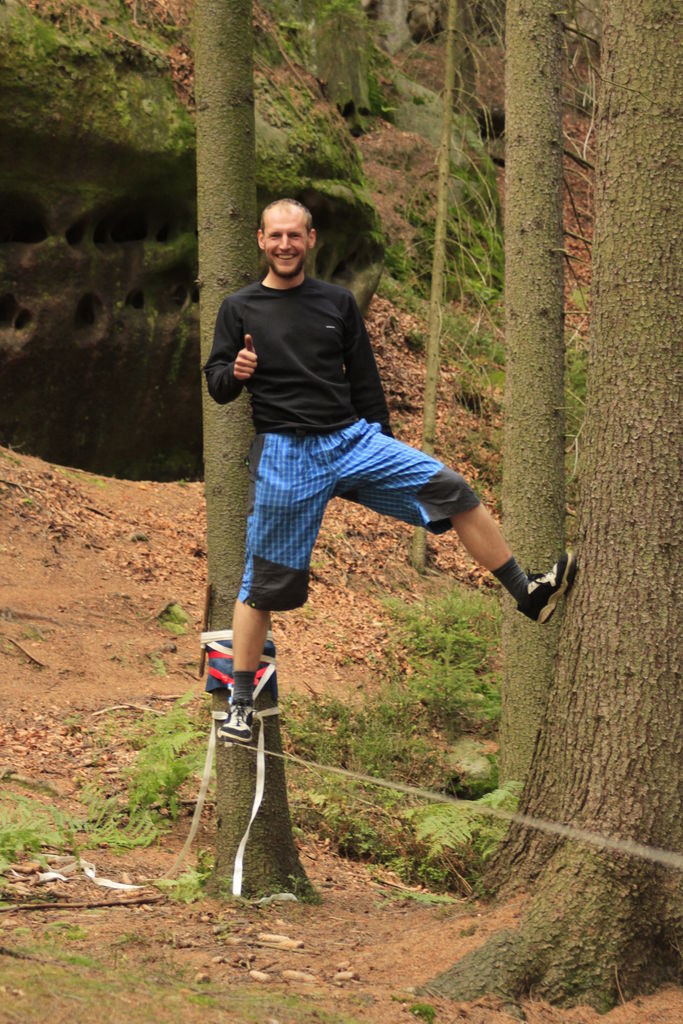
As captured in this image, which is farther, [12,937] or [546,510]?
[546,510]

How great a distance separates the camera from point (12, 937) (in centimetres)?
438

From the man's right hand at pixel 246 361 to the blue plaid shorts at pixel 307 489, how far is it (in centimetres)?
35

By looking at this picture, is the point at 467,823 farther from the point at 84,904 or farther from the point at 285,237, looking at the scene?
the point at 285,237

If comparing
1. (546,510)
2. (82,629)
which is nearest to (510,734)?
(546,510)

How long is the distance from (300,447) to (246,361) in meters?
0.48

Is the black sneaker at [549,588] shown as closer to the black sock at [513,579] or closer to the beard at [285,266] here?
the black sock at [513,579]

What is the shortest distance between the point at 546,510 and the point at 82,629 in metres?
4.21

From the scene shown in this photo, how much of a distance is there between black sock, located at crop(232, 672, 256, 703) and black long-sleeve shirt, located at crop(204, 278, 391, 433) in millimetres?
1126

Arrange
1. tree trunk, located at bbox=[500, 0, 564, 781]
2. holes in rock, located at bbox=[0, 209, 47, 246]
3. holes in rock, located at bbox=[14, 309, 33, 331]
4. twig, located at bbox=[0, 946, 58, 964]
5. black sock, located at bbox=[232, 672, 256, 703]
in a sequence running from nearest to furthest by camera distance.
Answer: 1. twig, located at bbox=[0, 946, 58, 964]
2. black sock, located at bbox=[232, 672, 256, 703]
3. tree trunk, located at bbox=[500, 0, 564, 781]
4. holes in rock, located at bbox=[0, 209, 47, 246]
5. holes in rock, located at bbox=[14, 309, 33, 331]

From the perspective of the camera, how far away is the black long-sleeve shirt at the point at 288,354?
4.83 meters

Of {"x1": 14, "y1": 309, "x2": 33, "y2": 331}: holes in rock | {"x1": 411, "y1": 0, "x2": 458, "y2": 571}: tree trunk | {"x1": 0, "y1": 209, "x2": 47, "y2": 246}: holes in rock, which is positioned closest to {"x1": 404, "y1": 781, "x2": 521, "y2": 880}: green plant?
{"x1": 411, "y1": 0, "x2": 458, "y2": 571}: tree trunk

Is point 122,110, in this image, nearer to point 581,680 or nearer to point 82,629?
point 82,629

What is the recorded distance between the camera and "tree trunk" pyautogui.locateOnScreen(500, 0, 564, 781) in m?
7.47

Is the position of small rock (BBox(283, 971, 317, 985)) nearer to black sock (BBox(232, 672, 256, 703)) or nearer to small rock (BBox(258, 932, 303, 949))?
small rock (BBox(258, 932, 303, 949))
